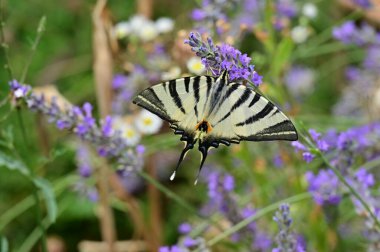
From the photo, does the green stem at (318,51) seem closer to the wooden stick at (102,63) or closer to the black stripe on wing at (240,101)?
the wooden stick at (102,63)

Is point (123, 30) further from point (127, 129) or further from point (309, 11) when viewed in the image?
point (309, 11)

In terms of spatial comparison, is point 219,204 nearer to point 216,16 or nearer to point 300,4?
point 216,16

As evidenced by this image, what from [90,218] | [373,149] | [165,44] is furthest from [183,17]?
[373,149]

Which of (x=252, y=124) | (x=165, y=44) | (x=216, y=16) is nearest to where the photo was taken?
(x=252, y=124)

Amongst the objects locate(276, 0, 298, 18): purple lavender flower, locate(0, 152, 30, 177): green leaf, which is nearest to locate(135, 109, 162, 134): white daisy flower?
locate(276, 0, 298, 18): purple lavender flower

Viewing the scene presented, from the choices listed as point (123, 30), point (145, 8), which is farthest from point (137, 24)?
point (145, 8)

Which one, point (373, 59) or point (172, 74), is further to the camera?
point (373, 59)
